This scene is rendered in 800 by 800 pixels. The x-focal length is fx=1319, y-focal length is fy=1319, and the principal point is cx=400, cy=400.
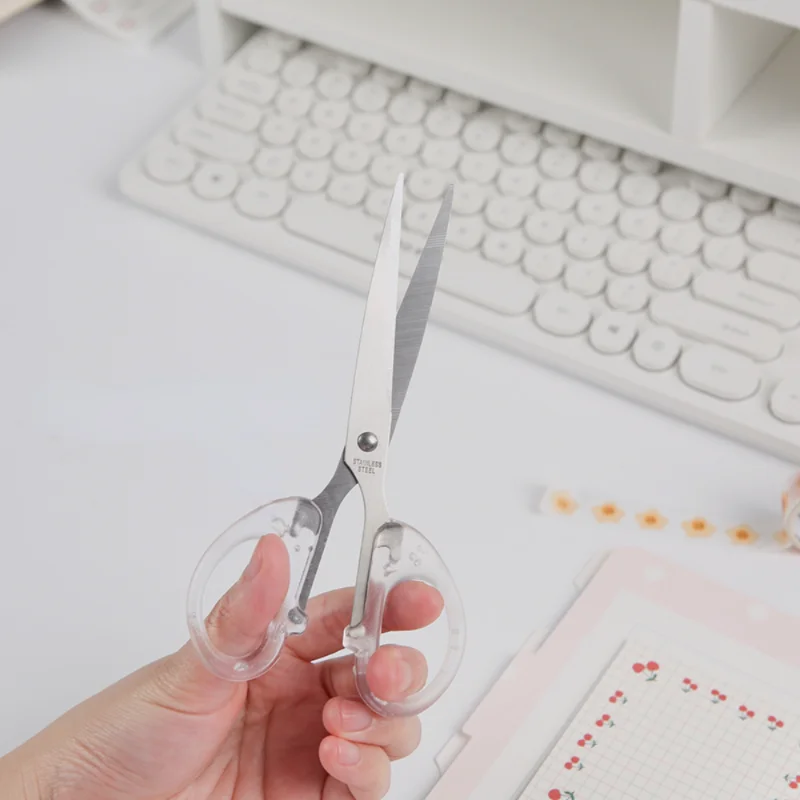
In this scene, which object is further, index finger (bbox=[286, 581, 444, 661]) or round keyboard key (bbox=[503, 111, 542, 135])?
round keyboard key (bbox=[503, 111, 542, 135])

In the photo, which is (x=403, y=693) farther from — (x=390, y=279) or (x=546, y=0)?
(x=546, y=0)

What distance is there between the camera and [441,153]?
0.83m

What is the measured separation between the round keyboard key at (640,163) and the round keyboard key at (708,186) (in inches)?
0.9

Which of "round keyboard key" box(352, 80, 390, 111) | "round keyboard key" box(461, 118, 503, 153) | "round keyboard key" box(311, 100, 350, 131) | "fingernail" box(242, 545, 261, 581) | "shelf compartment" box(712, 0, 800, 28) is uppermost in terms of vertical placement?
"shelf compartment" box(712, 0, 800, 28)

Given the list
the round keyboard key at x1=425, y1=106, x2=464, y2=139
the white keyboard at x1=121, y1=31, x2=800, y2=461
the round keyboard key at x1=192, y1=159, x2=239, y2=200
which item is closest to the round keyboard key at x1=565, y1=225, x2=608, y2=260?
the white keyboard at x1=121, y1=31, x2=800, y2=461

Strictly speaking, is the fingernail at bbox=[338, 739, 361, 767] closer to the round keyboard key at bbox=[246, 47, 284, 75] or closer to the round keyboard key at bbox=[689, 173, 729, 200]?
the round keyboard key at bbox=[689, 173, 729, 200]

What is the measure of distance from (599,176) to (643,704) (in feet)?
1.10

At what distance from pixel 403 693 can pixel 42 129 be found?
575mm

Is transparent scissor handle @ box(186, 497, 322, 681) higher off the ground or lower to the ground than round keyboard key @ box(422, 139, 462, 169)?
lower

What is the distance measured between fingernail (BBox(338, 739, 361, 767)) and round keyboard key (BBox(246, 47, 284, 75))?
522 mm

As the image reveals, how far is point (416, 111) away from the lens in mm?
853

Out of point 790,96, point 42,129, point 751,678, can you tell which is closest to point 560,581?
point 751,678

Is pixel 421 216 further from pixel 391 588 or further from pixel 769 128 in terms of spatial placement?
pixel 391 588

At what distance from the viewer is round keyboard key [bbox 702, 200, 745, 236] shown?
2.50 feet
